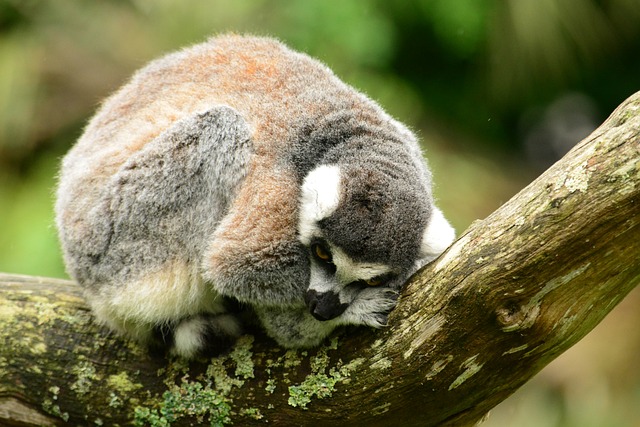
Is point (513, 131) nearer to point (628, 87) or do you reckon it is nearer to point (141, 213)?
point (628, 87)

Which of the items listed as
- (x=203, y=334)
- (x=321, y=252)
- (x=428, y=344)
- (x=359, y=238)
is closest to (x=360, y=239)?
(x=359, y=238)

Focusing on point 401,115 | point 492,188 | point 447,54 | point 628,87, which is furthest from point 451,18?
point 628,87

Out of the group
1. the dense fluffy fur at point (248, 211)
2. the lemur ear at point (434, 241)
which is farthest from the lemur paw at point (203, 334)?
the lemur ear at point (434, 241)

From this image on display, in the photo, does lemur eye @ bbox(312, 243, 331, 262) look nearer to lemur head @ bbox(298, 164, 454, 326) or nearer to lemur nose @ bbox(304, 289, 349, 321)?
lemur head @ bbox(298, 164, 454, 326)

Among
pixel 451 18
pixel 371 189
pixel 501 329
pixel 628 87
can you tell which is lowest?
pixel 501 329

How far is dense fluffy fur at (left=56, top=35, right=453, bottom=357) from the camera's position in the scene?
4.30m

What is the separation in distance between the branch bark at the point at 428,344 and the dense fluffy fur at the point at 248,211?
0.67 ft

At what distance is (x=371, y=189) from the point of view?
4375 mm

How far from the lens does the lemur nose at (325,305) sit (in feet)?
13.5

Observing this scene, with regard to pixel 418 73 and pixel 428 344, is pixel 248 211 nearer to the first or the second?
pixel 428 344

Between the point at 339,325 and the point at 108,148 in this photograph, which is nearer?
the point at 339,325

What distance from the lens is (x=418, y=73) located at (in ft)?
35.6

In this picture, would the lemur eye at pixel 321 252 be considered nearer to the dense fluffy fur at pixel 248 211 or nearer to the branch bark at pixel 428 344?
the dense fluffy fur at pixel 248 211

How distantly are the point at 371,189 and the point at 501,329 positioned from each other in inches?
44.0
